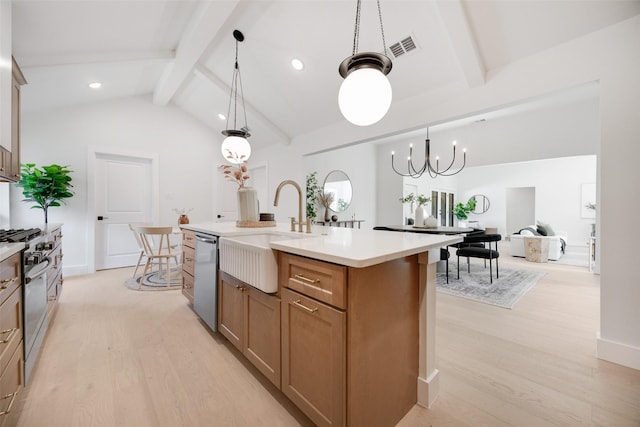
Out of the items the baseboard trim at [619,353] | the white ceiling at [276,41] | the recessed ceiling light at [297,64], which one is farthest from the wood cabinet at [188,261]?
the baseboard trim at [619,353]

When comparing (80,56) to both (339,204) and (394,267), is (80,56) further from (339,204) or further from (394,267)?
(339,204)

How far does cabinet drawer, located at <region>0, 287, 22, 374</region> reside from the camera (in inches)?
45.3

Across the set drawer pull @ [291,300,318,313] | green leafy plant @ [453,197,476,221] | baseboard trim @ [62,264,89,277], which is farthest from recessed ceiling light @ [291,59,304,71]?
green leafy plant @ [453,197,476,221]

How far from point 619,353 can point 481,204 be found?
8.89 metres

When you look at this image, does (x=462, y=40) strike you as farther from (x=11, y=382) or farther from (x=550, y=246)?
(x=550, y=246)

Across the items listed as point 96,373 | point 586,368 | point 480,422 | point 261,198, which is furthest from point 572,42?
point 261,198

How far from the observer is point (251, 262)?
5.10 feet

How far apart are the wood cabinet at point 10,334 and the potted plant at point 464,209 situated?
1088cm

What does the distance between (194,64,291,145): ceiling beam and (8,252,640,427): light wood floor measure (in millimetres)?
3280

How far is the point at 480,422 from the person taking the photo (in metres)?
1.35

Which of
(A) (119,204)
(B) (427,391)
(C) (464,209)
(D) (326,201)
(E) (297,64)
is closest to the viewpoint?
(B) (427,391)

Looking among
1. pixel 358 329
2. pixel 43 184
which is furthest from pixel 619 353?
pixel 43 184

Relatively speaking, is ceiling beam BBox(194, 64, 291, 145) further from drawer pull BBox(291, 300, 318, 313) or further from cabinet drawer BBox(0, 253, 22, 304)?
drawer pull BBox(291, 300, 318, 313)

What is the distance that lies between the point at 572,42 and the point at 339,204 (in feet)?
15.3
